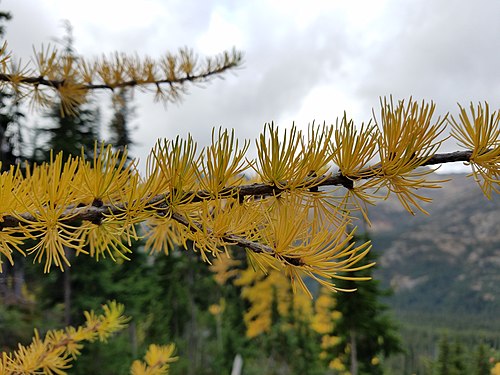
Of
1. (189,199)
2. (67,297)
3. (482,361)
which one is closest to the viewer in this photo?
(189,199)

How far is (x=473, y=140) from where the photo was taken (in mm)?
957

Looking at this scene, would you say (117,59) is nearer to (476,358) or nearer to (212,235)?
(212,235)

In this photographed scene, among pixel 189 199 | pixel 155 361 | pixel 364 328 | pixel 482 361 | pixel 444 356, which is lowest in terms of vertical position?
pixel 444 356

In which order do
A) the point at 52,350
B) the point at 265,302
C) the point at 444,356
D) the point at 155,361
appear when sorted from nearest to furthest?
the point at 52,350
the point at 155,361
the point at 444,356
the point at 265,302

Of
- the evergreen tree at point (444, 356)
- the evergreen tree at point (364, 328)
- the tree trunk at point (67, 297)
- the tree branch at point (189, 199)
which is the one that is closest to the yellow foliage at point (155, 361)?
the tree branch at point (189, 199)

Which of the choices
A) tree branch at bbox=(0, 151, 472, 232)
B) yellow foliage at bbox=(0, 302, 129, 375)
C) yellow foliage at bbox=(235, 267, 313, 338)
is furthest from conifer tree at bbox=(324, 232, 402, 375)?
tree branch at bbox=(0, 151, 472, 232)

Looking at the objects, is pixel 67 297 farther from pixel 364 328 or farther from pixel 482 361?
pixel 482 361

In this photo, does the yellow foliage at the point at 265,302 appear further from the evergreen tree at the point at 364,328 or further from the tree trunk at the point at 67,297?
the tree trunk at the point at 67,297

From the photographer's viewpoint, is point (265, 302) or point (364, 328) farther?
point (265, 302)

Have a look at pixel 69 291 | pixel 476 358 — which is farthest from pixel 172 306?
pixel 476 358

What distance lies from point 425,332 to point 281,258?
70288 millimetres

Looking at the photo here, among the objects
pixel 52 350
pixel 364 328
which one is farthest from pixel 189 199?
pixel 364 328

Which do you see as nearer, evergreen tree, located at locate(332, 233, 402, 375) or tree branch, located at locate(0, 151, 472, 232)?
tree branch, located at locate(0, 151, 472, 232)

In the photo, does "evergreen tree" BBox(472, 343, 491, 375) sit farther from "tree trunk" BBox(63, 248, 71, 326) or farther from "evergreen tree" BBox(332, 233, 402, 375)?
"tree trunk" BBox(63, 248, 71, 326)
